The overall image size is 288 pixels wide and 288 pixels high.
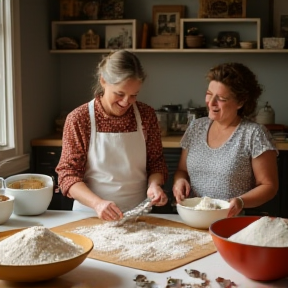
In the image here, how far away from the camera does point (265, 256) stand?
1323 millimetres

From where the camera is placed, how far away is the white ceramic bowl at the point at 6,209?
1930 mm

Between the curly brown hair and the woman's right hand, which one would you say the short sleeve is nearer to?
the curly brown hair

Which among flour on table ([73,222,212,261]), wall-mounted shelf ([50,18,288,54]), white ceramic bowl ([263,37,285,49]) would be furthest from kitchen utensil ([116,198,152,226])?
white ceramic bowl ([263,37,285,49])

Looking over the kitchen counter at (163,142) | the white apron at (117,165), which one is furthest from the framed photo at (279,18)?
the white apron at (117,165)

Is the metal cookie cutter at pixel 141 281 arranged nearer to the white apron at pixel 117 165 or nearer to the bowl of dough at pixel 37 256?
the bowl of dough at pixel 37 256

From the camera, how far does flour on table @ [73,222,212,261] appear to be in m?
1.60

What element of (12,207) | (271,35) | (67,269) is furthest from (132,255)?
(271,35)

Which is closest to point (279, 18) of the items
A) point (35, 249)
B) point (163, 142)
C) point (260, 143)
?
point (163, 142)

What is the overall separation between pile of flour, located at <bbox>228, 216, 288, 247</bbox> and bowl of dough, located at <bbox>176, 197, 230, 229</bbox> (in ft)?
1.32

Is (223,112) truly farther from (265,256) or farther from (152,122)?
(265,256)

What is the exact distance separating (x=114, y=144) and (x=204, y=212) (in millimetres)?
537

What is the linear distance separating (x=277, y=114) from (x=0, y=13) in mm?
2152

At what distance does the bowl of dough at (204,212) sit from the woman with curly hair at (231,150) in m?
0.13

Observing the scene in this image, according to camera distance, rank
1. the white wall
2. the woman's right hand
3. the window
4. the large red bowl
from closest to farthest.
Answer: the large red bowl < the woman's right hand < the window < the white wall
